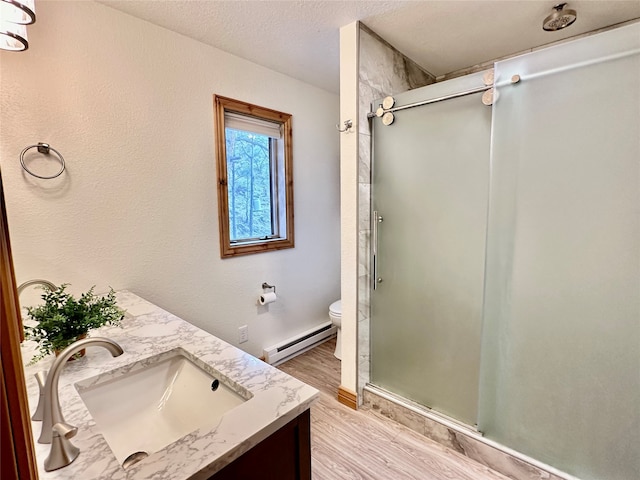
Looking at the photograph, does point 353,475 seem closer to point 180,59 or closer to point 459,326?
point 459,326

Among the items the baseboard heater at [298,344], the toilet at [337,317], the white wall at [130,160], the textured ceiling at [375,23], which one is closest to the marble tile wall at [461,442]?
the toilet at [337,317]

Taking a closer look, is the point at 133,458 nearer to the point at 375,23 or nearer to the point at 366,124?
the point at 366,124

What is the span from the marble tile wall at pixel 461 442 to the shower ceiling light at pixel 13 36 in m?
2.29

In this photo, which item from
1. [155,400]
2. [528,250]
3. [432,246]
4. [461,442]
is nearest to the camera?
[155,400]

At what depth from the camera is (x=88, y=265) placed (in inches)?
62.6

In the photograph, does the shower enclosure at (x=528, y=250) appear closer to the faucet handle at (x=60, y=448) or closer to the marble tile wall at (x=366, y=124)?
the marble tile wall at (x=366, y=124)

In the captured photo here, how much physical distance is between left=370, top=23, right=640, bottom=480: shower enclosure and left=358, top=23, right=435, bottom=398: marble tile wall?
85mm

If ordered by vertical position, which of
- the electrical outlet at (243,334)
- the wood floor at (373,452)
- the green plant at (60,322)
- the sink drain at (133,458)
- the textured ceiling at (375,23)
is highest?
the textured ceiling at (375,23)

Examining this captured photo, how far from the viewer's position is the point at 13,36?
3.14 ft

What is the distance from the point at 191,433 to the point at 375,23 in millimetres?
2068

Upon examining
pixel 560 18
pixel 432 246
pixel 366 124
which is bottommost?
pixel 432 246

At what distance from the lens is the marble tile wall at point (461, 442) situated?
57.3 inches

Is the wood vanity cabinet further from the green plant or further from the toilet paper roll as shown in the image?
the toilet paper roll

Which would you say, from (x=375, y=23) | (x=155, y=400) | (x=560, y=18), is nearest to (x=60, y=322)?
(x=155, y=400)
